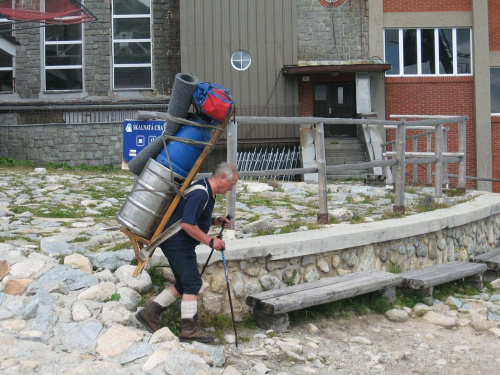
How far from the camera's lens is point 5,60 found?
2105cm

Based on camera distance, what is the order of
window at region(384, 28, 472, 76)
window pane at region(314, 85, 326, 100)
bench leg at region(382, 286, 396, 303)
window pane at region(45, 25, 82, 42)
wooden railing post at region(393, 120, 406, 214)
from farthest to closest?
window pane at region(45, 25, 82, 42) < window pane at region(314, 85, 326, 100) < window at region(384, 28, 472, 76) < wooden railing post at region(393, 120, 406, 214) < bench leg at region(382, 286, 396, 303)

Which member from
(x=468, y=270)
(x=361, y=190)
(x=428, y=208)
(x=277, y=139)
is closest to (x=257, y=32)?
(x=277, y=139)

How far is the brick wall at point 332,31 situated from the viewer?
1959cm

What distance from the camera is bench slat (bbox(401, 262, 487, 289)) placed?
600 centimetres

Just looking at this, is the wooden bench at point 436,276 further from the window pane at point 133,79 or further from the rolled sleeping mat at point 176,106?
the window pane at point 133,79

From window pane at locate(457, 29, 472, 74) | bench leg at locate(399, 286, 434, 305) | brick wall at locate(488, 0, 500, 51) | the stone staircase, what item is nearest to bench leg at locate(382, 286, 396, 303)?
bench leg at locate(399, 286, 434, 305)

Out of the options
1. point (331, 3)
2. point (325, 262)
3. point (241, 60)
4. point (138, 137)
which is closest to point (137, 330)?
point (325, 262)

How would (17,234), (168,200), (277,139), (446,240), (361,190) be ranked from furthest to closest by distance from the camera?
(277,139) → (361,190) → (446,240) → (17,234) → (168,200)

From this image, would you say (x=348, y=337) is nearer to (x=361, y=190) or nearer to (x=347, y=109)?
(x=361, y=190)

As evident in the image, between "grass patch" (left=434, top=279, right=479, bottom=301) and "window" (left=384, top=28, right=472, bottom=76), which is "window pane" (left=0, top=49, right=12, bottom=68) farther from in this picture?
"grass patch" (left=434, top=279, right=479, bottom=301)

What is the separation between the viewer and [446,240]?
7.57 m

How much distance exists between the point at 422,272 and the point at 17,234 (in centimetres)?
A: 429

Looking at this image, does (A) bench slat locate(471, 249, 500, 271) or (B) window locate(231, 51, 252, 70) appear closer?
(A) bench slat locate(471, 249, 500, 271)

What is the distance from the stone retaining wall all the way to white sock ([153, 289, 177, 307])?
0.50 metres
